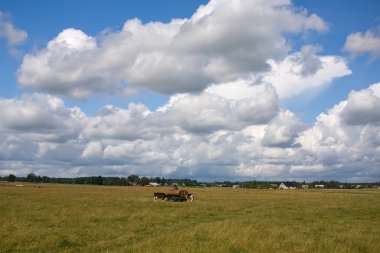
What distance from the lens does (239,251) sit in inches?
640

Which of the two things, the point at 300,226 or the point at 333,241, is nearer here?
A: the point at 333,241

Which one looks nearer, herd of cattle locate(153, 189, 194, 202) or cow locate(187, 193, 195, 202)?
cow locate(187, 193, 195, 202)

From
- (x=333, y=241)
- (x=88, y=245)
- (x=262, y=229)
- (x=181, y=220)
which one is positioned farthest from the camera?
(x=181, y=220)

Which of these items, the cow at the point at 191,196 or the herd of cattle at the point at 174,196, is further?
the herd of cattle at the point at 174,196

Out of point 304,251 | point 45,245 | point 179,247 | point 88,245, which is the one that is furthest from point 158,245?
point 304,251

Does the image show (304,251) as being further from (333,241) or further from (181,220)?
(181,220)

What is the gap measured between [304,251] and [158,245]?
18.8 feet

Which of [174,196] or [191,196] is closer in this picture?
[191,196]

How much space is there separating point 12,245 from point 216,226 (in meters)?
10.3

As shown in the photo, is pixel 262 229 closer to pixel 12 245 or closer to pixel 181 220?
pixel 181 220

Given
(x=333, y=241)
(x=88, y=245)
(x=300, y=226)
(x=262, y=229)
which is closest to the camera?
(x=88, y=245)

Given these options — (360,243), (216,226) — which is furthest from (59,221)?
(360,243)

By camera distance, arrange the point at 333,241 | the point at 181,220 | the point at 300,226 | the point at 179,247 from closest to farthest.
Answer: the point at 179,247 < the point at 333,241 < the point at 300,226 < the point at 181,220

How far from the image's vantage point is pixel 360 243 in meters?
18.2
